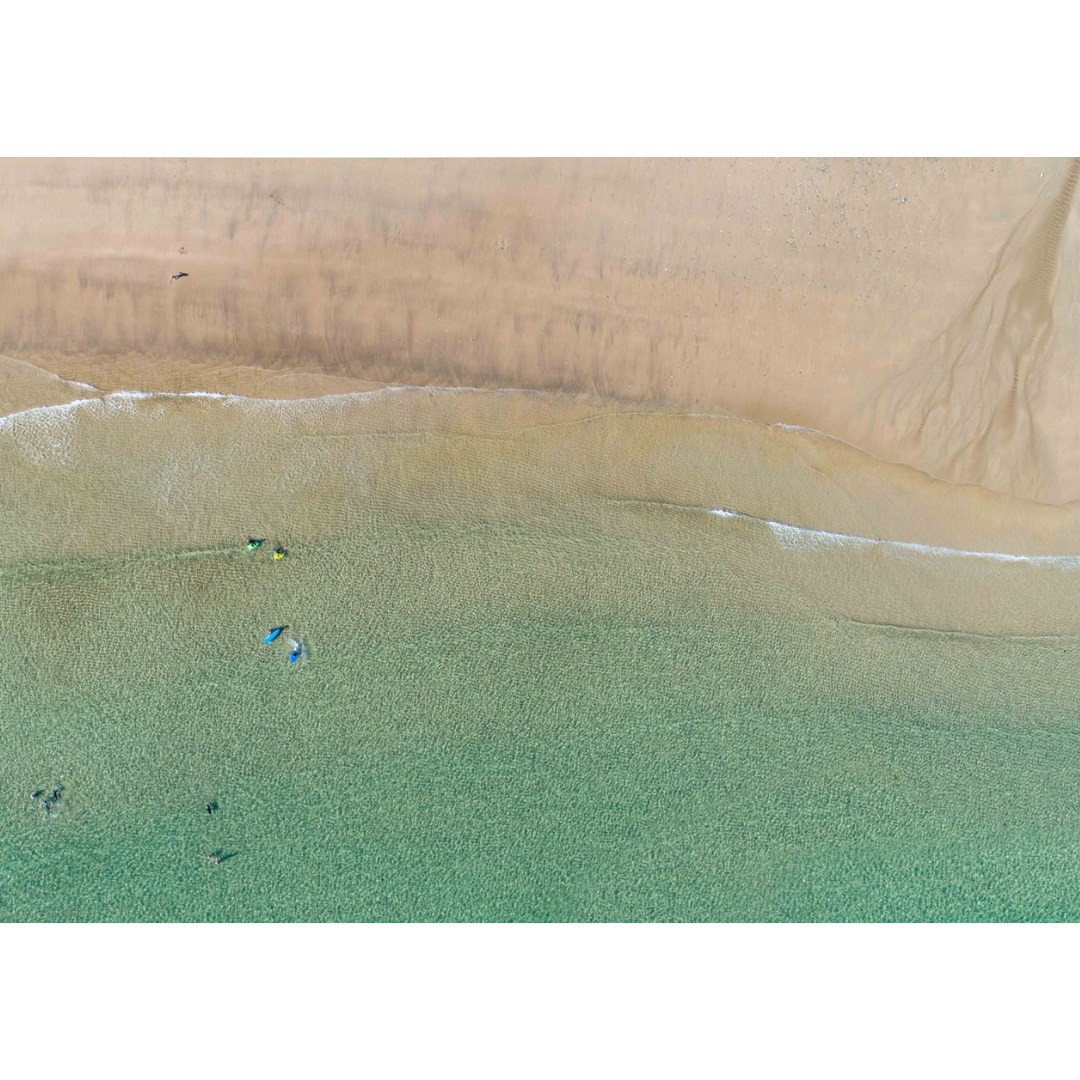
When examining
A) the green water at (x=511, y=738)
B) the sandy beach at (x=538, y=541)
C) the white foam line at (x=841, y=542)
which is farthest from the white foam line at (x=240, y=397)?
the white foam line at (x=841, y=542)

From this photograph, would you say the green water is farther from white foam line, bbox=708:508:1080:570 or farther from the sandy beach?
white foam line, bbox=708:508:1080:570

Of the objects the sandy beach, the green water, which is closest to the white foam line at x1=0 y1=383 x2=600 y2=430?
the sandy beach

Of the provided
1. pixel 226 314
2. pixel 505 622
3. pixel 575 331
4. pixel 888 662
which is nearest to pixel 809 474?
pixel 888 662

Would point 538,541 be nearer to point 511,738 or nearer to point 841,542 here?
point 511,738

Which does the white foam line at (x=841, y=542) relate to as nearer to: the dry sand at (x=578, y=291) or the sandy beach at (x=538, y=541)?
the sandy beach at (x=538, y=541)

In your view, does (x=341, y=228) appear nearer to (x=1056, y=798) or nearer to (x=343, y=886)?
(x=343, y=886)

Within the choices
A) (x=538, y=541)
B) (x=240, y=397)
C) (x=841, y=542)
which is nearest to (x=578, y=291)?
(x=538, y=541)
